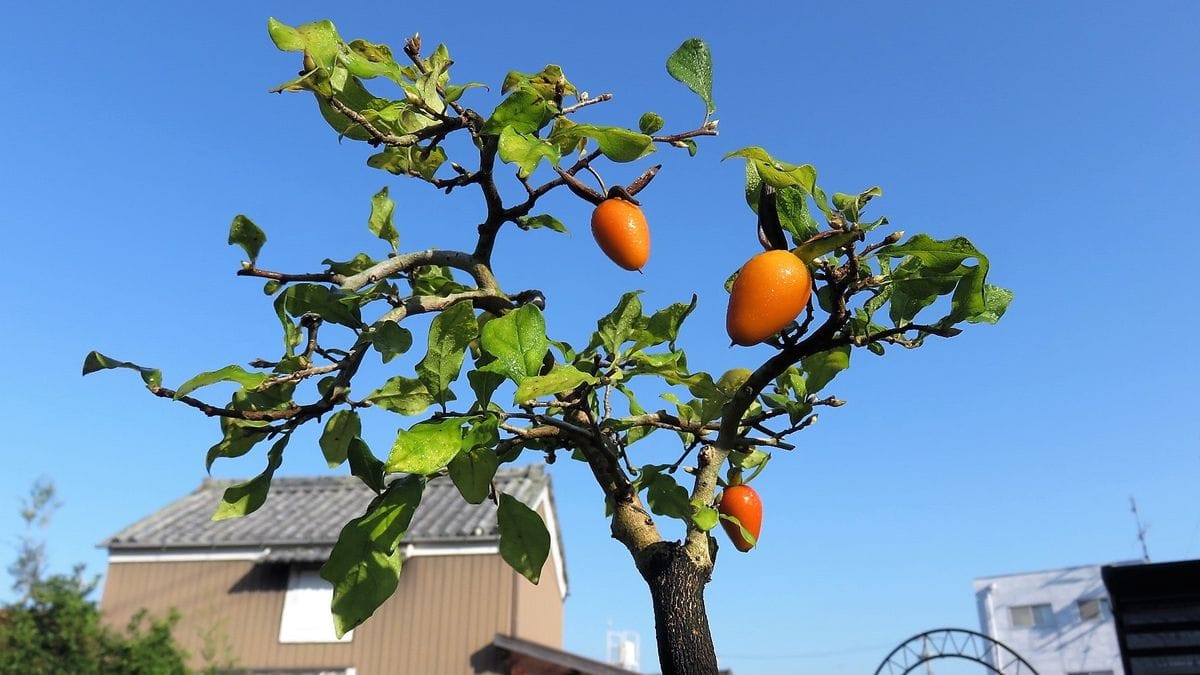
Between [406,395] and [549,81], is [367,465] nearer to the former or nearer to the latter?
[406,395]

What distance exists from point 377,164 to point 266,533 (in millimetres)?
12333

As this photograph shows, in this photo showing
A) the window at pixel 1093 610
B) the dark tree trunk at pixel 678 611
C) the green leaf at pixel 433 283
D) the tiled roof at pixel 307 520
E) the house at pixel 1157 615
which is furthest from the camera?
the window at pixel 1093 610

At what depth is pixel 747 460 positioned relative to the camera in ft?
5.56

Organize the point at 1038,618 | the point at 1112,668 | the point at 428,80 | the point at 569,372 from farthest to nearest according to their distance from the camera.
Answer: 1. the point at 1038,618
2. the point at 1112,668
3. the point at 428,80
4. the point at 569,372

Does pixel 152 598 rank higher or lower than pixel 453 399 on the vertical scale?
higher

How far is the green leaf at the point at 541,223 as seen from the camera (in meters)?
1.60

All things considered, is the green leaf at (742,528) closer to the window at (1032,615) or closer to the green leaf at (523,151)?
the green leaf at (523,151)

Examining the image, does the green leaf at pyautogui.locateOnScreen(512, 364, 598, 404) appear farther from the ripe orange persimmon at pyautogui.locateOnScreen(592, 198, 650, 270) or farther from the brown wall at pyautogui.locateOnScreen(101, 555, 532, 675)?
the brown wall at pyautogui.locateOnScreen(101, 555, 532, 675)

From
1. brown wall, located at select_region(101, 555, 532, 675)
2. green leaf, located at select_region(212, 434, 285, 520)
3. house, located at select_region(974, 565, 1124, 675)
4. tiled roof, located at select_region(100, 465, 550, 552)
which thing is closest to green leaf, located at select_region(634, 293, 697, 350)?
green leaf, located at select_region(212, 434, 285, 520)

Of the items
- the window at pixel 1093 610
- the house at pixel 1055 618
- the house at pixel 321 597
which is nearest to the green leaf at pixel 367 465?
the house at pixel 321 597

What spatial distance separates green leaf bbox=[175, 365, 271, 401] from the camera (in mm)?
1194

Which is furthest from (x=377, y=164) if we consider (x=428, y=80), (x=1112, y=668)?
(x=1112, y=668)

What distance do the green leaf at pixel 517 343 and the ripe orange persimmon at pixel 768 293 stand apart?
0.90 ft

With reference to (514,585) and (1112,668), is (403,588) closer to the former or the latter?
(514,585)
